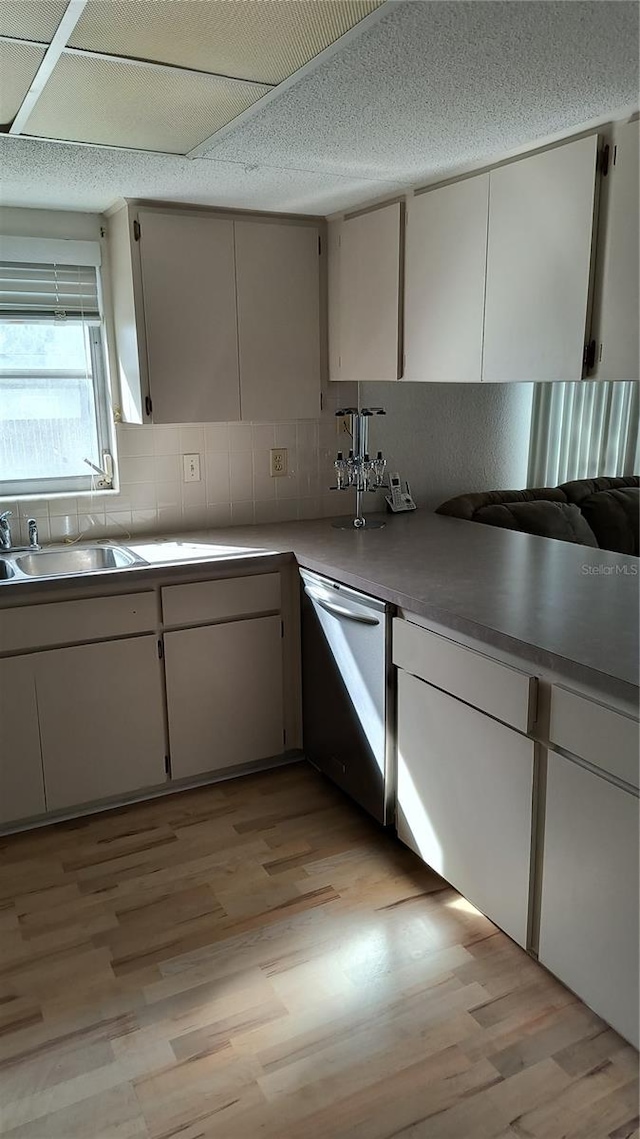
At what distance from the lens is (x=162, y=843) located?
106 inches

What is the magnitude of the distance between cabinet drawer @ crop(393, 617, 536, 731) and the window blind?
185 centimetres

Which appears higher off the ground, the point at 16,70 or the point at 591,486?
the point at 16,70

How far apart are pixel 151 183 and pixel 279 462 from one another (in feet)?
4.08

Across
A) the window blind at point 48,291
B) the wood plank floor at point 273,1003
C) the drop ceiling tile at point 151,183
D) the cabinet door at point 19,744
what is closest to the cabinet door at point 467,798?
the wood plank floor at point 273,1003

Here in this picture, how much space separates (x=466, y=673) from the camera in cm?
211

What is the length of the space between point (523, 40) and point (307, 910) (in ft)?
7.19

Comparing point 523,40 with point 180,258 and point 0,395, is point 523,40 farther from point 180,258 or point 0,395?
point 0,395

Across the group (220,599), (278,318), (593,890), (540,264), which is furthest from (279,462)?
(593,890)

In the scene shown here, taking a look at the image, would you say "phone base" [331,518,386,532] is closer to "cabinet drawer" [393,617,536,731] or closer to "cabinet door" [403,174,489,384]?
"cabinet door" [403,174,489,384]

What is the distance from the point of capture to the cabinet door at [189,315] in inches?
119

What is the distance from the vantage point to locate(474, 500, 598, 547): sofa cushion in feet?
11.0

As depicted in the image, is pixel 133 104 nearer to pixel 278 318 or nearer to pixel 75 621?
pixel 278 318

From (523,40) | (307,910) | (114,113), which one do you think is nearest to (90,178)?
(114,113)

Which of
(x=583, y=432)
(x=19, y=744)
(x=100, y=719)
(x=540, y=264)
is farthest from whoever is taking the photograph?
(x=583, y=432)
